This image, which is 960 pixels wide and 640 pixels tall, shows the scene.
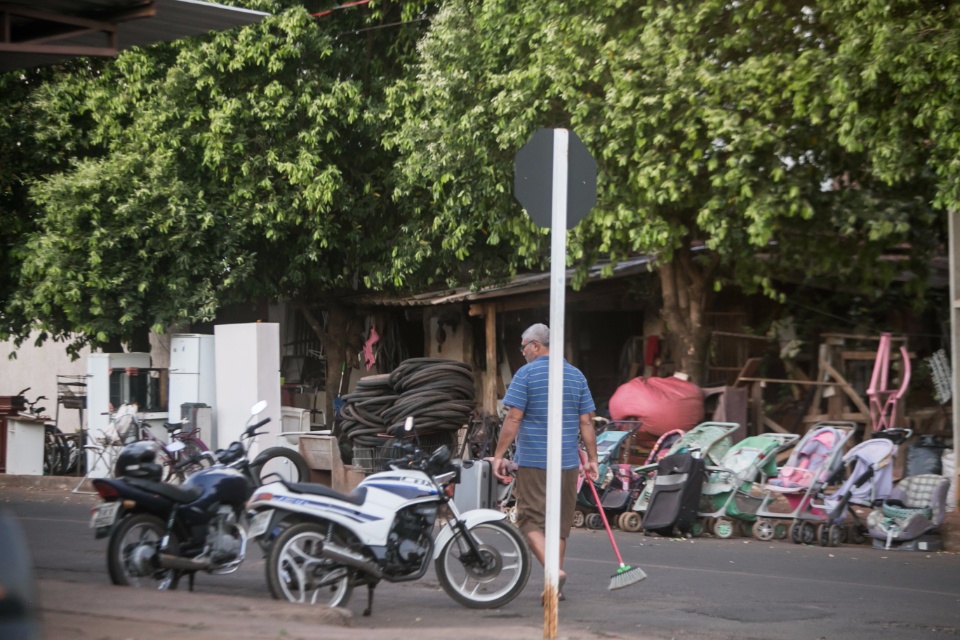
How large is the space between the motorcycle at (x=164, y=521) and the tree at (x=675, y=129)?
7.31 m

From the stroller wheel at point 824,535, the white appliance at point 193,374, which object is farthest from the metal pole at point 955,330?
the white appliance at point 193,374

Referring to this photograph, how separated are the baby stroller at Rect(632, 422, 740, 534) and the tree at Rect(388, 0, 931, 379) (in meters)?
2.04

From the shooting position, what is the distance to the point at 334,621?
277 inches

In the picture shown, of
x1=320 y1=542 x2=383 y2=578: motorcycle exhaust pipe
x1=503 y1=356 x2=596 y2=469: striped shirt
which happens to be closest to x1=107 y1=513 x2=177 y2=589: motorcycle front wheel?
x1=320 y1=542 x2=383 y2=578: motorcycle exhaust pipe

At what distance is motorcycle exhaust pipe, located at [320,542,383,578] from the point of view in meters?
7.55

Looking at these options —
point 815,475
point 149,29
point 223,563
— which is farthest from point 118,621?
point 815,475

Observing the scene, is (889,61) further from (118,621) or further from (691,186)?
(118,621)

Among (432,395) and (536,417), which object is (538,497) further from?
(432,395)

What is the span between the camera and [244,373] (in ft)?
56.3

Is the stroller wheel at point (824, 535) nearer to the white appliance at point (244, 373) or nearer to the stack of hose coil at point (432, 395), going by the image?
the stack of hose coil at point (432, 395)

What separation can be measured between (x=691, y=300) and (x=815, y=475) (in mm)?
5381

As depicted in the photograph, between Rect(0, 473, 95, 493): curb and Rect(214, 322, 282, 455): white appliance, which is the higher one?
Rect(214, 322, 282, 455): white appliance

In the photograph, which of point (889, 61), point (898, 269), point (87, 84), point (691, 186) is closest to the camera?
point (889, 61)

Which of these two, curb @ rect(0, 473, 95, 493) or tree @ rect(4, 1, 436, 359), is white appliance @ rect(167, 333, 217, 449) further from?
curb @ rect(0, 473, 95, 493)
